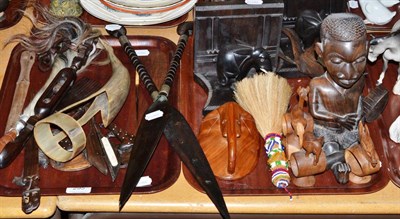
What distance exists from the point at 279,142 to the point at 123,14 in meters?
0.52

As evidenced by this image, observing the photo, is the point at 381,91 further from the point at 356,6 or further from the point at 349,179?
the point at 356,6

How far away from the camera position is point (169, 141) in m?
1.36

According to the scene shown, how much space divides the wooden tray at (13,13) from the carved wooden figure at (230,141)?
0.57 m

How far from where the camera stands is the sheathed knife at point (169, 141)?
129 cm

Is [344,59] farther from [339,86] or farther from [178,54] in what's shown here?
[178,54]

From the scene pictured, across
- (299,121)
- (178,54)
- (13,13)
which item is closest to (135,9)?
(178,54)

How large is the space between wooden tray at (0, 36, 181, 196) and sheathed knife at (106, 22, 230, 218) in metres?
0.04

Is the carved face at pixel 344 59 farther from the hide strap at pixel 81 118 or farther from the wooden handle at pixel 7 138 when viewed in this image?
the wooden handle at pixel 7 138

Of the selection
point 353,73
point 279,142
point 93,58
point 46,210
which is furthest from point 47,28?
point 353,73

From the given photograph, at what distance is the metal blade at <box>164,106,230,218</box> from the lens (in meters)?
1.29

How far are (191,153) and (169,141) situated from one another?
0.06 m

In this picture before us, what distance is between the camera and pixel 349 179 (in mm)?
1339

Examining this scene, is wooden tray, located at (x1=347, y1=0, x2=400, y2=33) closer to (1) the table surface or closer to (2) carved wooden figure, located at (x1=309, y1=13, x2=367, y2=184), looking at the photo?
(2) carved wooden figure, located at (x1=309, y1=13, x2=367, y2=184)

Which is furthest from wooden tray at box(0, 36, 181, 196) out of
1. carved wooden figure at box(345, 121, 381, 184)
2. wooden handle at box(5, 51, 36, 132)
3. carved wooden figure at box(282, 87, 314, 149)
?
carved wooden figure at box(345, 121, 381, 184)
